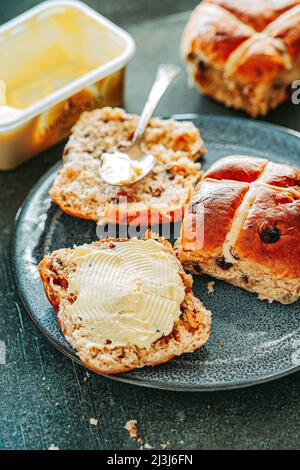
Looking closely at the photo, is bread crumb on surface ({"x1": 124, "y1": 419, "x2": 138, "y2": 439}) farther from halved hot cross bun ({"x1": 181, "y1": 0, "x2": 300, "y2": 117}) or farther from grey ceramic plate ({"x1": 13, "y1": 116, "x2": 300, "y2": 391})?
halved hot cross bun ({"x1": 181, "y1": 0, "x2": 300, "y2": 117})

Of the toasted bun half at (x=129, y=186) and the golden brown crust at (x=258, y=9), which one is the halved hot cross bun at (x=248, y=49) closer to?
the golden brown crust at (x=258, y=9)

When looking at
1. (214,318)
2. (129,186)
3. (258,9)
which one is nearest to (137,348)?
(214,318)

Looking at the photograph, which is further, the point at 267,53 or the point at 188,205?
the point at 267,53

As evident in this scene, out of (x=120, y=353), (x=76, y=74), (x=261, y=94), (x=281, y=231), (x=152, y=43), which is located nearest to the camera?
(x=120, y=353)

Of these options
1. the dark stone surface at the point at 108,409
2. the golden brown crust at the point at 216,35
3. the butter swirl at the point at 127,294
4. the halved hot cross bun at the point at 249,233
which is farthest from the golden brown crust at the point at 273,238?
the golden brown crust at the point at 216,35

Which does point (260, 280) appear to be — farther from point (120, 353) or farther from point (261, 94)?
point (261, 94)

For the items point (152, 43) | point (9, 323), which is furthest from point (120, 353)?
point (152, 43)
